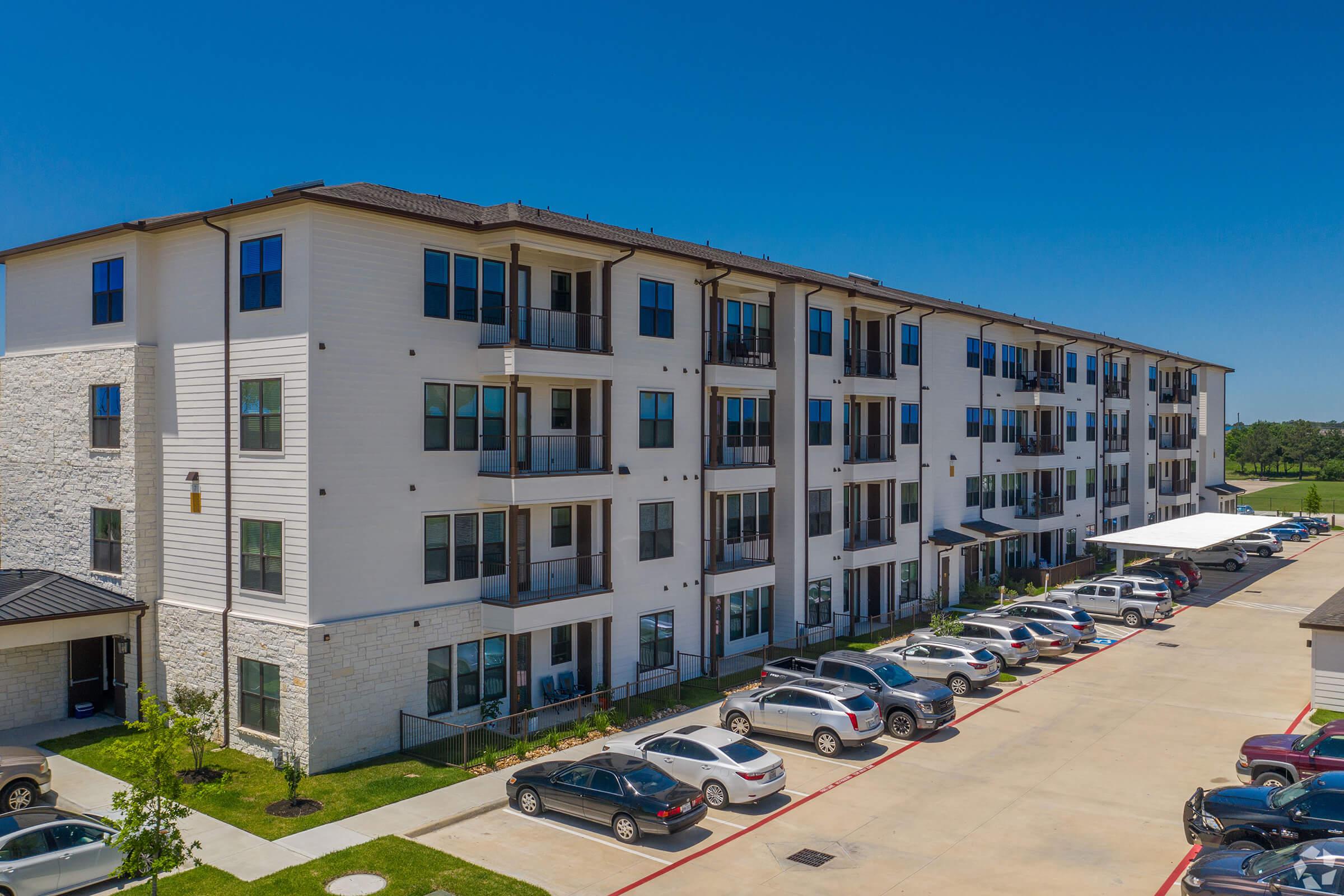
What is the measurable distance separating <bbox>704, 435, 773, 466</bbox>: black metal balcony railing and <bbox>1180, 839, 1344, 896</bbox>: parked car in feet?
61.0

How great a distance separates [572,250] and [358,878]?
1583cm

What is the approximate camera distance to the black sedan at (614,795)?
1667 centimetres

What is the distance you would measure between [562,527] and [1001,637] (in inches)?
599

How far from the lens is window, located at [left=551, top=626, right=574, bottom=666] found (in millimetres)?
25641

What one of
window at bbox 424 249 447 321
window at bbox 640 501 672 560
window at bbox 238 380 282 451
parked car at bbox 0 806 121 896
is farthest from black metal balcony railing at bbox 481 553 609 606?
parked car at bbox 0 806 121 896

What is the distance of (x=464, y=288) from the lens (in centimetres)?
2367

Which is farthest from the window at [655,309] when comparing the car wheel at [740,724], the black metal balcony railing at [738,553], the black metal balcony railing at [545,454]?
the car wheel at [740,724]

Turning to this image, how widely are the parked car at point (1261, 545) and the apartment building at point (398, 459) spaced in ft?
132

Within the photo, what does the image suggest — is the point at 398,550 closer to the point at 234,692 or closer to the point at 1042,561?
the point at 234,692

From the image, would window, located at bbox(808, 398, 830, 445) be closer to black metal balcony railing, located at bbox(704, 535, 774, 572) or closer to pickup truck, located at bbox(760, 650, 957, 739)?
black metal balcony railing, located at bbox(704, 535, 774, 572)

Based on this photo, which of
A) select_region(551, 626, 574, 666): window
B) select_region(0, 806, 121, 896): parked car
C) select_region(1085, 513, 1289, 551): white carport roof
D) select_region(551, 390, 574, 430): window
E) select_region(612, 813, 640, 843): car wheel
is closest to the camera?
select_region(0, 806, 121, 896): parked car

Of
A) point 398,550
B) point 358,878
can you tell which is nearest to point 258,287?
point 398,550

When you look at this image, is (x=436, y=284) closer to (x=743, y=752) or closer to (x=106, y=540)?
(x=106, y=540)

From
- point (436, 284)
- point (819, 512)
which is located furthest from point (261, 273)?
point (819, 512)
